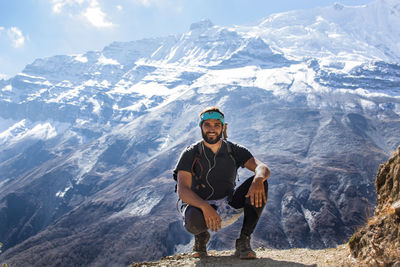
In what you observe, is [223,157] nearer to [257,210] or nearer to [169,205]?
[257,210]

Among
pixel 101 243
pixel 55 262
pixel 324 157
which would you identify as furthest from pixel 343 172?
pixel 55 262

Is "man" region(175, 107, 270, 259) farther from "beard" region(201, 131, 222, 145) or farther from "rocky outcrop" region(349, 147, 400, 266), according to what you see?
"rocky outcrop" region(349, 147, 400, 266)

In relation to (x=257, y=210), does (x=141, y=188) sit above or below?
below

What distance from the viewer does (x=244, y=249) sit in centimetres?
607

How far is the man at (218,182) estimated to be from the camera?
18.7 feet

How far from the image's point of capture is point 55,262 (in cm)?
13012

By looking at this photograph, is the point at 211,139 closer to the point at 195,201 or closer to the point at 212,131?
the point at 212,131

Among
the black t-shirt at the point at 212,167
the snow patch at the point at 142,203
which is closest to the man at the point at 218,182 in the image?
the black t-shirt at the point at 212,167

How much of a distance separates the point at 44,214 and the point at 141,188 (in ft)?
203

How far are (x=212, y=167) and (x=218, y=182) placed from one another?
0.33 metres

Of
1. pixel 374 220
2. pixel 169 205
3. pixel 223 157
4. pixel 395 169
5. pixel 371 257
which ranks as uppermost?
pixel 223 157

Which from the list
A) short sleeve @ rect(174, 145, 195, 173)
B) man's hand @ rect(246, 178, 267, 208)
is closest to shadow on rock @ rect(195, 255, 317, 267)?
man's hand @ rect(246, 178, 267, 208)

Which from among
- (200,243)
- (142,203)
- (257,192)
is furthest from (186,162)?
(142,203)

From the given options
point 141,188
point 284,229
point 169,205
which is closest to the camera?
point 284,229
